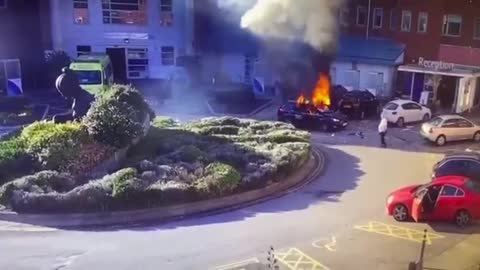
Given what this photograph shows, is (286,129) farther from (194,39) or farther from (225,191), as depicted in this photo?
(194,39)

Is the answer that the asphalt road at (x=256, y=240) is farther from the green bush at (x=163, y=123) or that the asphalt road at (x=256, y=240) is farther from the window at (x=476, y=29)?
the window at (x=476, y=29)

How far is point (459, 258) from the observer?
16.1 m

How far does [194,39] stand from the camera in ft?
135

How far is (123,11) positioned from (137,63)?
3.34m

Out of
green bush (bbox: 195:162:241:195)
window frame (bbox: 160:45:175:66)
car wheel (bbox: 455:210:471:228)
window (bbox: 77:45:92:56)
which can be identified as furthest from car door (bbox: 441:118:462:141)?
window (bbox: 77:45:92:56)

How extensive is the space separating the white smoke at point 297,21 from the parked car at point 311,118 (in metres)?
6.72

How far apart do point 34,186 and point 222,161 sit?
247 inches

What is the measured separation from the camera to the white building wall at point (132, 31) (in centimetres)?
3941

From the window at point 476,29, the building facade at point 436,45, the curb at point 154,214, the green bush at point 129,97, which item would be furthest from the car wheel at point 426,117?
the green bush at point 129,97

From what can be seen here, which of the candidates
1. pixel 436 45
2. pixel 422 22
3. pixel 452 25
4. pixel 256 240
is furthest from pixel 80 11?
pixel 256 240

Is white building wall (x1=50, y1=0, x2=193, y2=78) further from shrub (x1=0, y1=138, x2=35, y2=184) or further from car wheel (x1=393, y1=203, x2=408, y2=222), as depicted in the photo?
car wheel (x1=393, y1=203, x2=408, y2=222)

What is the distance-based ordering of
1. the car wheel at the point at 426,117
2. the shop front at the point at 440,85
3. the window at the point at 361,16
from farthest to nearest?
the window at the point at 361,16 → the shop front at the point at 440,85 → the car wheel at the point at 426,117

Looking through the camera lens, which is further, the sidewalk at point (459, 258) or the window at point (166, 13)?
the window at point (166, 13)

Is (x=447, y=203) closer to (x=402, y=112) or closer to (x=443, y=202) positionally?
(x=443, y=202)
